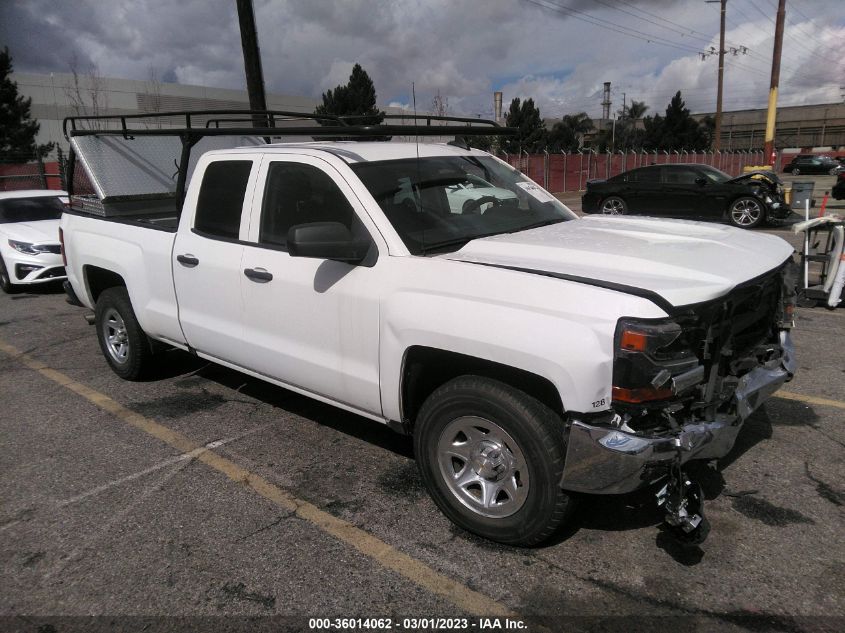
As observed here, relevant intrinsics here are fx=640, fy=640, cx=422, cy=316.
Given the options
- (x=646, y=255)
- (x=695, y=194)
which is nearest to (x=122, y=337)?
(x=646, y=255)

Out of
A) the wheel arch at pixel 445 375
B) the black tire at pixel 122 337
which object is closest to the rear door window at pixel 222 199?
the black tire at pixel 122 337

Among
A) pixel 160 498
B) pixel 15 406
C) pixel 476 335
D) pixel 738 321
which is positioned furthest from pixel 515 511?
pixel 15 406

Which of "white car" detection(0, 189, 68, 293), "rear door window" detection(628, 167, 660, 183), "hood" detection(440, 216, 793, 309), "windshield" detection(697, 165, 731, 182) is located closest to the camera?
"hood" detection(440, 216, 793, 309)

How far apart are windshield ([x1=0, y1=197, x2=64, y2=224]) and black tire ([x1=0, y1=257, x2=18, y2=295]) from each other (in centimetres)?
85

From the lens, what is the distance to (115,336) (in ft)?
18.1

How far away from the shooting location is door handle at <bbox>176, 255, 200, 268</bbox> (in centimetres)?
429

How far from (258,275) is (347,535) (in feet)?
5.30

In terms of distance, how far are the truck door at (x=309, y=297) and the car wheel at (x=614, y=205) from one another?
45.2 ft

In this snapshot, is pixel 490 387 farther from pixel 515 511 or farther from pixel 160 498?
pixel 160 498

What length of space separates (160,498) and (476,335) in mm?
2090

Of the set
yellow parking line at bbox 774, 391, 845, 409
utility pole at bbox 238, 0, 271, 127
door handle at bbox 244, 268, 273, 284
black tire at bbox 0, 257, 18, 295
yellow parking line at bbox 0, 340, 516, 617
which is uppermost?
utility pole at bbox 238, 0, 271, 127

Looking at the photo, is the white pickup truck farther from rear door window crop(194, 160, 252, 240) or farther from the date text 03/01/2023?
the date text 03/01/2023

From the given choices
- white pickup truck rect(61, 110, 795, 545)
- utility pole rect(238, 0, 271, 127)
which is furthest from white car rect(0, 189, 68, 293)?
white pickup truck rect(61, 110, 795, 545)

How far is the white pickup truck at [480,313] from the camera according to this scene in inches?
102
